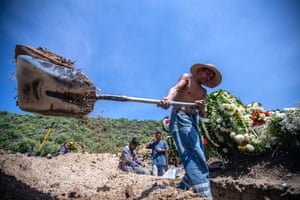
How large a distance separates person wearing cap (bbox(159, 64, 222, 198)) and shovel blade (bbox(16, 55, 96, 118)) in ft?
3.25

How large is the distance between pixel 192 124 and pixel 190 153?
39cm

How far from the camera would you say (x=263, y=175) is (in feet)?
11.3

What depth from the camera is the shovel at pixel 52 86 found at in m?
2.21

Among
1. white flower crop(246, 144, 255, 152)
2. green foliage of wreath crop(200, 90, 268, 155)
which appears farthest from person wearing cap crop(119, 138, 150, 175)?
white flower crop(246, 144, 255, 152)

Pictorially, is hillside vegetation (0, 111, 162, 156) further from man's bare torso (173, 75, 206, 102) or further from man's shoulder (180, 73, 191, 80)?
man's shoulder (180, 73, 191, 80)

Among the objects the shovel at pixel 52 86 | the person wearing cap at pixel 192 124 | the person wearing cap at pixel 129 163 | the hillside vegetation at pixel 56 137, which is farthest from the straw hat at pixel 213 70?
the person wearing cap at pixel 129 163

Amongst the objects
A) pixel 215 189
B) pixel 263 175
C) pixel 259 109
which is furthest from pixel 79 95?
pixel 259 109

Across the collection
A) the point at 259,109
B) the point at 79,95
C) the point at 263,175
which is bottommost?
the point at 263,175

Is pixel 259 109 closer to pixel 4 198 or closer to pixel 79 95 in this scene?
pixel 79 95

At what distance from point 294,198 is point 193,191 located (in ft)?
4.37

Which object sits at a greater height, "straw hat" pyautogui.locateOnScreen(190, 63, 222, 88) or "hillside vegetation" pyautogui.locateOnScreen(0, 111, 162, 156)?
"hillside vegetation" pyautogui.locateOnScreen(0, 111, 162, 156)

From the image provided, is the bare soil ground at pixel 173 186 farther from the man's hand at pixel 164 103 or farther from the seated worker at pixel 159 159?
the seated worker at pixel 159 159

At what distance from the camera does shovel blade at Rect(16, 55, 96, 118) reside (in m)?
2.20

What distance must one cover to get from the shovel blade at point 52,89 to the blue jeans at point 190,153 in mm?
1145
